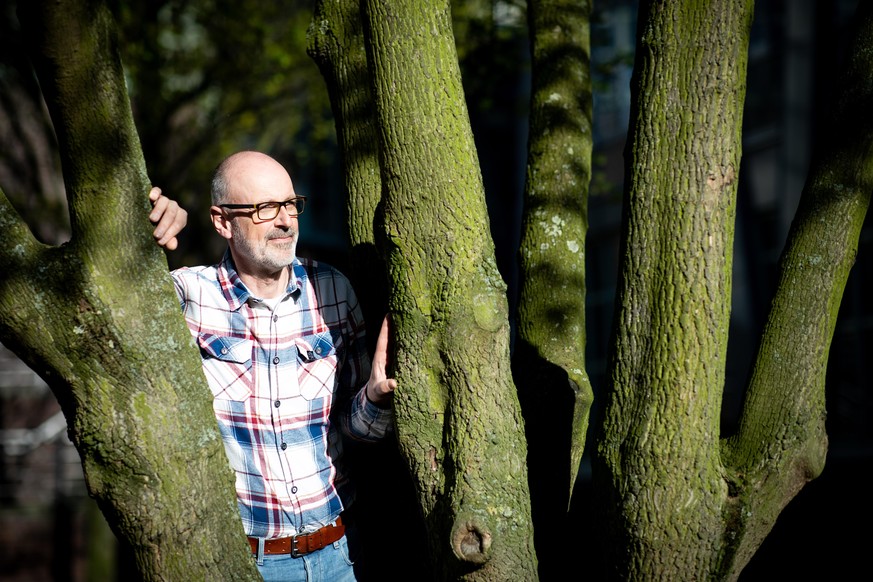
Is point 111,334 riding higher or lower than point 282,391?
higher

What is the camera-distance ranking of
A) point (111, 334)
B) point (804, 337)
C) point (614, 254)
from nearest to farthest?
point (111, 334), point (804, 337), point (614, 254)

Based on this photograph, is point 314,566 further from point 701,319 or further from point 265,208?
point 701,319

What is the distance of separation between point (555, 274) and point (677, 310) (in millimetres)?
780

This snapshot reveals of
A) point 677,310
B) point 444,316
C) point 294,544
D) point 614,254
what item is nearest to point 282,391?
point 294,544

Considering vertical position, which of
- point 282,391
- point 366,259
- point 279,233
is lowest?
point 282,391

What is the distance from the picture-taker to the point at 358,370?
3.36 meters

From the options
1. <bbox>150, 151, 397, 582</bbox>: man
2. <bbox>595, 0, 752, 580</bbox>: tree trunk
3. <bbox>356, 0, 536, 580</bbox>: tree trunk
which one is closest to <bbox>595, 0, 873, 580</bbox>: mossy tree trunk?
<bbox>595, 0, 752, 580</bbox>: tree trunk

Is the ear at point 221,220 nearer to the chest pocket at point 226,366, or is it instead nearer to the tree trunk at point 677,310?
the chest pocket at point 226,366

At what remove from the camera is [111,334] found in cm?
261

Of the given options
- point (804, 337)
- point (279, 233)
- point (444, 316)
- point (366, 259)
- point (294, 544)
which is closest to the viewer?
point (444, 316)

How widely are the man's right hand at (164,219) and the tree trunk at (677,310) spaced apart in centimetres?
143

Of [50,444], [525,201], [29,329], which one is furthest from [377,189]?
[50,444]

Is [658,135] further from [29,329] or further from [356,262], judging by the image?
[29,329]

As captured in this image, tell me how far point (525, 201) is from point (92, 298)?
5.89 ft
